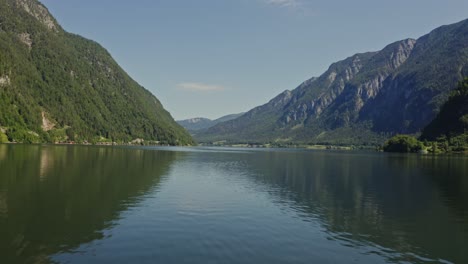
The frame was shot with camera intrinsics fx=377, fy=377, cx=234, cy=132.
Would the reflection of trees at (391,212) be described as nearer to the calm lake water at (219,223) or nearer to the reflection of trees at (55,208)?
the calm lake water at (219,223)

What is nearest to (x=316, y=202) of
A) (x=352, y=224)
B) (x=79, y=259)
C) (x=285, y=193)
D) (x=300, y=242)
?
(x=285, y=193)

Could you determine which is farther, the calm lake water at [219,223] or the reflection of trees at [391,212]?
the reflection of trees at [391,212]

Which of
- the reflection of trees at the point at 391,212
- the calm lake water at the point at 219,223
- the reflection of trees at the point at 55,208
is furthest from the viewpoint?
the reflection of trees at the point at 391,212

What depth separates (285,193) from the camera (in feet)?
184

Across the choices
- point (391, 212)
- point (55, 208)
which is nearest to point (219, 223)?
point (55, 208)

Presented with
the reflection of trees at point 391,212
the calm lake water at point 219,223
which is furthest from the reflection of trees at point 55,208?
the reflection of trees at point 391,212

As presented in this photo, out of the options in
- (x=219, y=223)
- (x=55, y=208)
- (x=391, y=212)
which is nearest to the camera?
(x=219, y=223)

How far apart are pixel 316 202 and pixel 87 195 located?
28.8 meters

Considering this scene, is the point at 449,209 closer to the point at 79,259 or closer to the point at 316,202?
the point at 316,202

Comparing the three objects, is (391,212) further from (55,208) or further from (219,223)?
(55,208)

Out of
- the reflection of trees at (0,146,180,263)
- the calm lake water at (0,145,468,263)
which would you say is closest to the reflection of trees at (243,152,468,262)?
the calm lake water at (0,145,468,263)

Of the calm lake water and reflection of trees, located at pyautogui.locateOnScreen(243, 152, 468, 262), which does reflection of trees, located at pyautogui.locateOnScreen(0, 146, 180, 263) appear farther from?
reflection of trees, located at pyautogui.locateOnScreen(243, 152, 468, 262)

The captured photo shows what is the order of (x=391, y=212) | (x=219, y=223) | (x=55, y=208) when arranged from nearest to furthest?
(x=219, y=223)
(x=55, y=208)
(x=391, y=212)

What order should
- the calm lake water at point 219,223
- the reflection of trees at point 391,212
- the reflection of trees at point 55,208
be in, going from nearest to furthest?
1. the calm lake water at point 219,223
2. the reflection of trees at point 55,208
3. the reflection of trees at point 391,212
